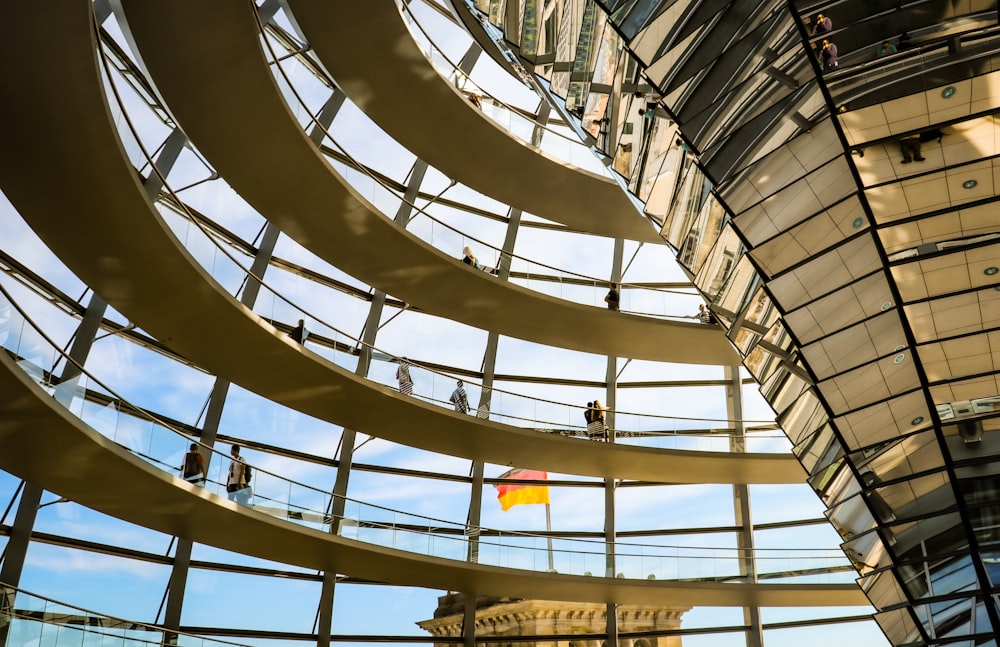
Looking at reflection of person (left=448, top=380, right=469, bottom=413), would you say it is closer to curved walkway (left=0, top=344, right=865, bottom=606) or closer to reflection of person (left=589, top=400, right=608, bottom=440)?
reflection of person (left=589, top=400, right=608, bottom=440)

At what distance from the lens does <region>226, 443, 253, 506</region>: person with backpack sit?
19422 mm

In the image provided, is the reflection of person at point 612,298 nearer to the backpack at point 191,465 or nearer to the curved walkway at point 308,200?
the curved walkway at point 308,200

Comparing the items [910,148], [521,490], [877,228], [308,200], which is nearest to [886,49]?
[910,148]

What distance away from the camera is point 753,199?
13188mm

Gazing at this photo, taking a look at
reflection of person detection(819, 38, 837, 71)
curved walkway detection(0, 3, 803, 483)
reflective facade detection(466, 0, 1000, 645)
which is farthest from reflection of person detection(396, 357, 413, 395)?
reflection of person detection(819, 38, 837, 71)

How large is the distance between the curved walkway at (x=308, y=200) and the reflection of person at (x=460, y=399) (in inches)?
73.3

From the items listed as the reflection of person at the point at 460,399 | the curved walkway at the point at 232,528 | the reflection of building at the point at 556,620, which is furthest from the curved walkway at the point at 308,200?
the reflection of building at the point at 556,620

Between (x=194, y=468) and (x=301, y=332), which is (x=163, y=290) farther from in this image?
(x=301, y=332)

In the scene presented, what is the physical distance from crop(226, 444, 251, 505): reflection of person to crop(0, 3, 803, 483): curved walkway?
1.98 meters

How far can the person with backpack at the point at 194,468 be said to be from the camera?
1856 centimetres

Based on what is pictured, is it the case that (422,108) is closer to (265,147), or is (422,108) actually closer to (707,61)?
(265,147)

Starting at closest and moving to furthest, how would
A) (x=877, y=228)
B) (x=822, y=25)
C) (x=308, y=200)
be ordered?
(x=822, y=25) < (x=877, y=228) < (x=308, y=200)

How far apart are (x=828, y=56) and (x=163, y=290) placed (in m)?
12.3

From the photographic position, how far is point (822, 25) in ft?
34.8
